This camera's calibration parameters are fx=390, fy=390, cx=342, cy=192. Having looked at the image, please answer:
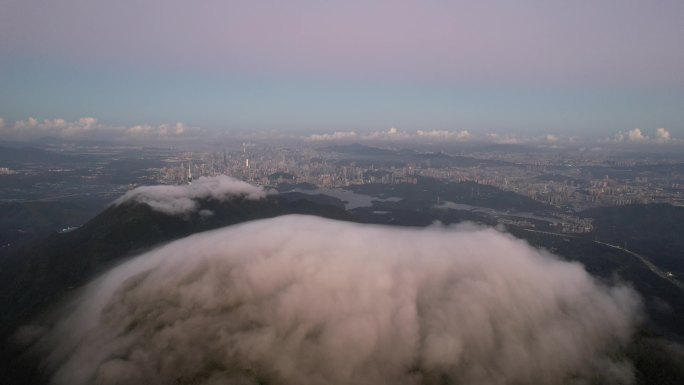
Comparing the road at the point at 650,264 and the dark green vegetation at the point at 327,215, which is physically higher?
the dark green vegetation at the point at 327,215

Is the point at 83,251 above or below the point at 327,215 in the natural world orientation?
below

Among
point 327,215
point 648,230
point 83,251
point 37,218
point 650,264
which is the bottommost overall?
point 650,264

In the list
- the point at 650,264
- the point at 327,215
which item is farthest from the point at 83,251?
the point at 650,264

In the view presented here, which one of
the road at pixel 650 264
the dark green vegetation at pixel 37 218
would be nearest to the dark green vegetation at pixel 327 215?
the dark green vegetation at pixel 37 218

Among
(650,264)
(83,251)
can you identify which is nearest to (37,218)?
(83,251)

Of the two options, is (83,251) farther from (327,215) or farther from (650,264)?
(650,264)

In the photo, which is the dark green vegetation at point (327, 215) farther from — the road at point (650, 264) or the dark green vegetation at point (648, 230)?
the road at point (650, 264)

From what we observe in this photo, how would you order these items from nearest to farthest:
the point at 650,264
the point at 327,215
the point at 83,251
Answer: the point at 83,251 < the point at 650,264 < the point at 327,215

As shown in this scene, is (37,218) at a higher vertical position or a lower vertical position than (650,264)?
higher

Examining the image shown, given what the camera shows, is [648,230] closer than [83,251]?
No

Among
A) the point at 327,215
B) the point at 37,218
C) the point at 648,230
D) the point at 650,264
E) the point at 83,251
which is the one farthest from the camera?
the point at 648,230

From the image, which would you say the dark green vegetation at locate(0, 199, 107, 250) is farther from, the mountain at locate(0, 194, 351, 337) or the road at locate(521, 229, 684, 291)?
the road at locate(521, 229, 684, 291)

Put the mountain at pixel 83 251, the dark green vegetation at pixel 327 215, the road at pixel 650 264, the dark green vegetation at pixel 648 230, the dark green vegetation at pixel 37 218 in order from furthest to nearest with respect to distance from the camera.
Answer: the dark green vegetation at pixel 37 218 → the dark green vegetation at pixel 648 230 → the road at pixel 650 264 → the mountain at pixel 83 251 → the dark green vegetation at pixel 327 215
